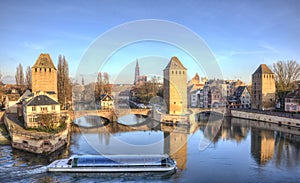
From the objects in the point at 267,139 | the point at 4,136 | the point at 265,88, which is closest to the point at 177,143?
the point at 267,139

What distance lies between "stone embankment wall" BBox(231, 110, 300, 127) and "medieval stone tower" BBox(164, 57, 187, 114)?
10.9 meters

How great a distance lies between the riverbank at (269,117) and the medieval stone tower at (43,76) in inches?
1169

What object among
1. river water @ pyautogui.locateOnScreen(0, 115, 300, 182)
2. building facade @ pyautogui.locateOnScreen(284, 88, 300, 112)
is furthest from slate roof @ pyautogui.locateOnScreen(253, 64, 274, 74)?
river water @ pyautogui.locateOnScreen(0, 115, 300, 182)

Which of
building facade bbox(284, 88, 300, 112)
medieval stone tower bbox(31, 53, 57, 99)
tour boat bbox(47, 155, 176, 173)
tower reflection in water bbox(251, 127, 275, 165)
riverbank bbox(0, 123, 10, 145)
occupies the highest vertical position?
medieval stone tower bbox(31, 53, 57, 99)

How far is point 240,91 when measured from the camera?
52.1m

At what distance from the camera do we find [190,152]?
67.4ft

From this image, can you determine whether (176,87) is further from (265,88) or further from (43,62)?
(43,62)

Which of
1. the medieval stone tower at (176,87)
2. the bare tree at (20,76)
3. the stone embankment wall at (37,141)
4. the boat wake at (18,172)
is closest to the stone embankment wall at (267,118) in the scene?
the medieval stone tower at (176,87)

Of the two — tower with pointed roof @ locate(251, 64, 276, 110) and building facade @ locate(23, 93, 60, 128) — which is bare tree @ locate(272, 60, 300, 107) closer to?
tower with pointed roof @ locate(251, 64, 276, 110)

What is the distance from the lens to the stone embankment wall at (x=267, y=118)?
32562 millimetres

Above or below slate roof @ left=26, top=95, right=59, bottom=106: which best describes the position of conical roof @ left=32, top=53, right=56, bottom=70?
above

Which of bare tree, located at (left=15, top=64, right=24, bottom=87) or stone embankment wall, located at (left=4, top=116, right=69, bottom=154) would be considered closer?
stone embankment wall, located at (left=4, top=116, right=69, bottom=154)

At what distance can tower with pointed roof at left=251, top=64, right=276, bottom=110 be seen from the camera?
4353 cm

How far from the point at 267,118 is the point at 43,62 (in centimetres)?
3307
